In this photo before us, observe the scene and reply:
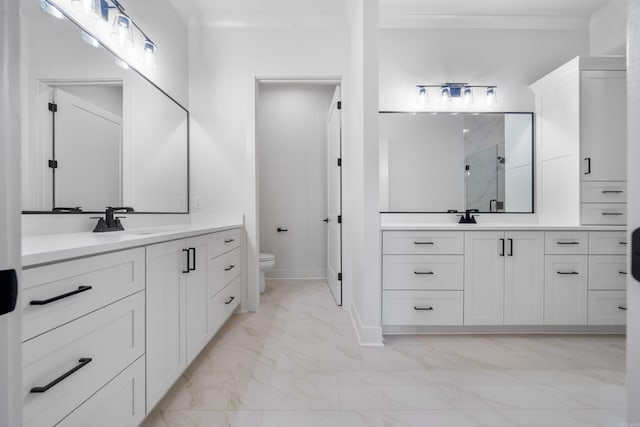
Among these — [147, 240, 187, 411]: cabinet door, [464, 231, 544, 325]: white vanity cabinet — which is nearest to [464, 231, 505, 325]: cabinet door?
[464, 231, 544, 325]: white vanity cabinet

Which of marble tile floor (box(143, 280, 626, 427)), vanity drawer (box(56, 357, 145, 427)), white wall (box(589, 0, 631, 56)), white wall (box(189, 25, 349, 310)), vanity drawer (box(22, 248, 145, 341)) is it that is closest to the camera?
vanity drawer (box(22, 248, 145, 341))

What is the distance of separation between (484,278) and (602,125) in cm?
162

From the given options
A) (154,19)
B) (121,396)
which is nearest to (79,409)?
(121,396)

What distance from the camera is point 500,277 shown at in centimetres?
218

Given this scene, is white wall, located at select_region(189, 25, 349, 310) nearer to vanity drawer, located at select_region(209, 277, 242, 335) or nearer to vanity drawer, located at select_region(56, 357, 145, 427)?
vanity drawer, located at select_region(209, 277, 242, 335)

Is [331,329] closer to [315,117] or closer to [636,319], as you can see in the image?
[636,319]

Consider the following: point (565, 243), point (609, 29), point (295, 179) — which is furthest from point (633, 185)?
point (295, 179)

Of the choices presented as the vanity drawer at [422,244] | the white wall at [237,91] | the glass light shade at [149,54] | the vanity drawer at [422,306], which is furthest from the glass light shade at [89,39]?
the vanity drawer at [422,306]

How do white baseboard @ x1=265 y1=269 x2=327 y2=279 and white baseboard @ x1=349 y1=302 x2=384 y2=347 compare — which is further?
white baseboard @ x1=265 y1=269 x2=327 y2=279

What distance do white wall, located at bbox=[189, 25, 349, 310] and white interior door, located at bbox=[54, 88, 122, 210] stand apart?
3.23ft

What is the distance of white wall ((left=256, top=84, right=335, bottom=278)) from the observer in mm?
4105

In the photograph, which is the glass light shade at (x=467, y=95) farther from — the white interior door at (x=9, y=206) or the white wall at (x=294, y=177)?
the white interior door at (x=9, y=206)

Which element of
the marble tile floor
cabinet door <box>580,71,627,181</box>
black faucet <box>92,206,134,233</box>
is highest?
cabinet door <box>580,71,627,181</box>

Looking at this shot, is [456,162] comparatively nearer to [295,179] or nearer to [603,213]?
[603,213]
